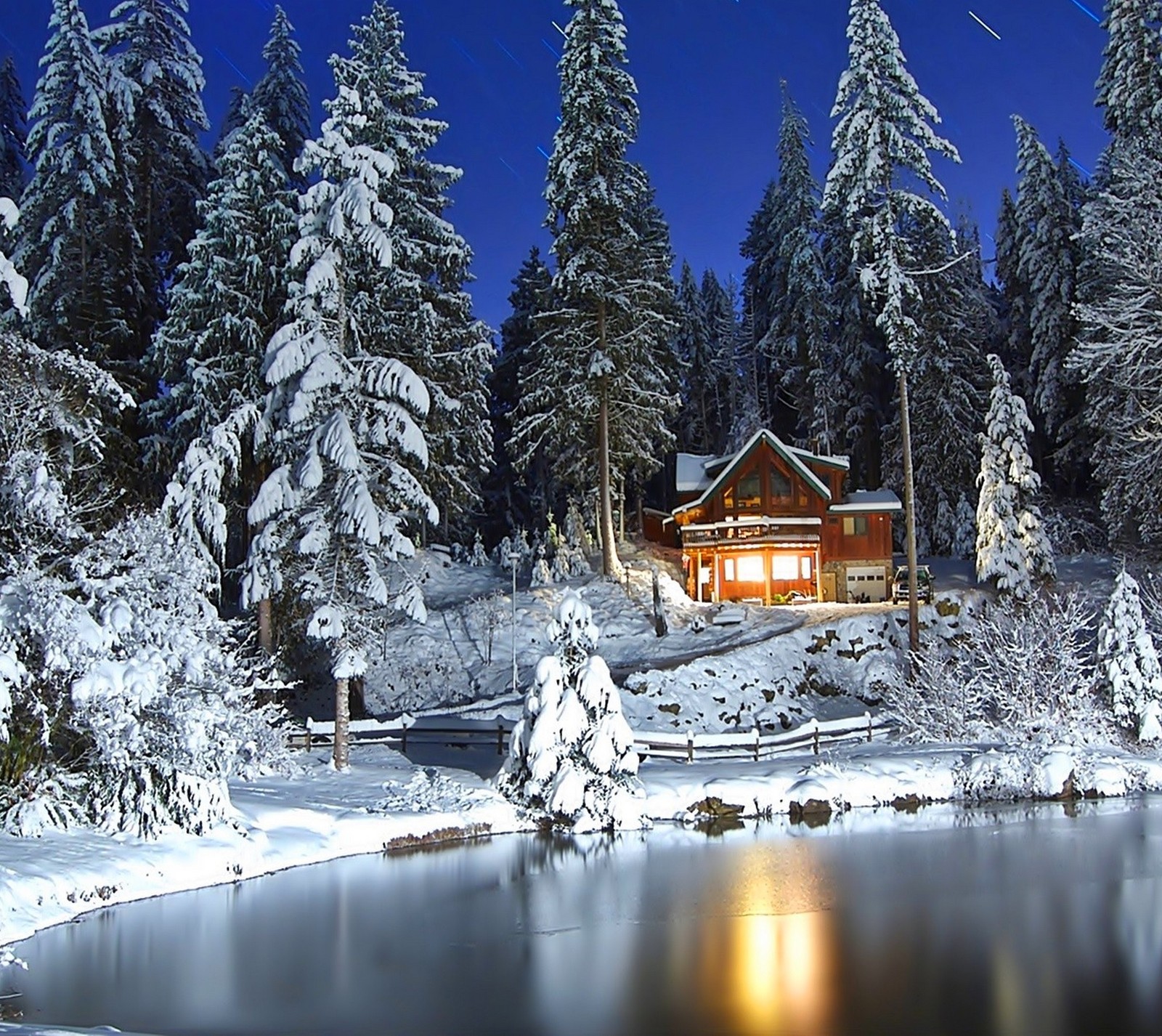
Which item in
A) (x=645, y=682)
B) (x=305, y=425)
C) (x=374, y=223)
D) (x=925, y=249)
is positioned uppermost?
(x=925, y=249)

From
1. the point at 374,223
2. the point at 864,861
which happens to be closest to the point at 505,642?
the point at 374,223

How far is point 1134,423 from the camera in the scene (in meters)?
30.9

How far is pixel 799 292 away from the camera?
5412cm

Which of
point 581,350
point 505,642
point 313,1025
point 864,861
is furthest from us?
point 581,350

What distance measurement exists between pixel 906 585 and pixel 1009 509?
5.80 meters

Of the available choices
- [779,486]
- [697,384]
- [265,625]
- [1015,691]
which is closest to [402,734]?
[265,625]

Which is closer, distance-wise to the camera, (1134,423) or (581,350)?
(1134,423)

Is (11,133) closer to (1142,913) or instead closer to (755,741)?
(755,741)

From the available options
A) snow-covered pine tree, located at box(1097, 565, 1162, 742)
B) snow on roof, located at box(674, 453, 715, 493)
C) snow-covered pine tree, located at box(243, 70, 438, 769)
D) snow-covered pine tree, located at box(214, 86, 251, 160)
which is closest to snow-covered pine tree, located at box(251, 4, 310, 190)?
snow-covered pine tree, located at box(214, 86, 251, 160)

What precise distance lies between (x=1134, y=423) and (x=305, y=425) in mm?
23450

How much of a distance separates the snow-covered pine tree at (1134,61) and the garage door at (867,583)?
19.0 meters

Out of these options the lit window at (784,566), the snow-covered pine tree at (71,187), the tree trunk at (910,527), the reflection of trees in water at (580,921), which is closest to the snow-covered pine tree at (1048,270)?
the lit window at (784,566)

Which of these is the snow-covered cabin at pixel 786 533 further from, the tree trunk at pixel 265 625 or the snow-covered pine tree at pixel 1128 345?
the tree trunk at pixel 265 625

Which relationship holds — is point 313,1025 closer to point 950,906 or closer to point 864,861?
point 950,906
